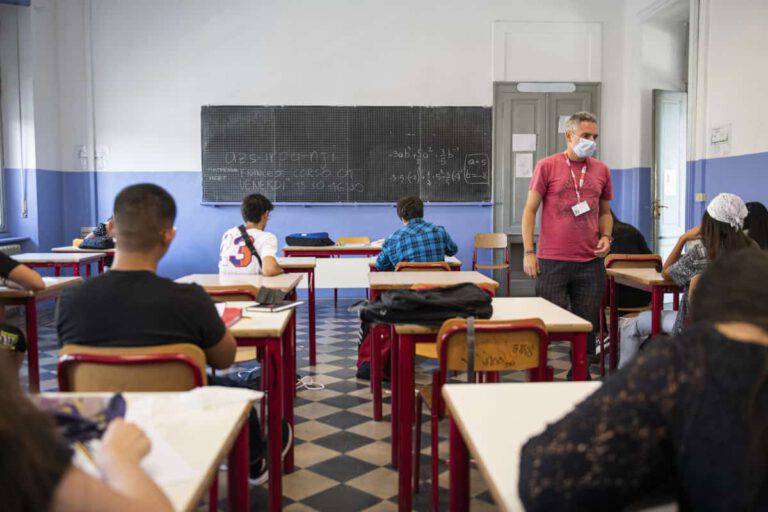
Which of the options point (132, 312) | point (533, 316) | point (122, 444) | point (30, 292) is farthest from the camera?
point (30, 292)

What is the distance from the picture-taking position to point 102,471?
92 cm

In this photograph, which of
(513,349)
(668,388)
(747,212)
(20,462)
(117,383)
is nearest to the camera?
(20,462)

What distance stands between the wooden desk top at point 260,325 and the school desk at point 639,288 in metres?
2.12

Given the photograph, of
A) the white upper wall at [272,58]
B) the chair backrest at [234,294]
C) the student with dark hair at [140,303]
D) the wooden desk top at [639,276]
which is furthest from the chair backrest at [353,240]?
the student with dark hair at [140,303]

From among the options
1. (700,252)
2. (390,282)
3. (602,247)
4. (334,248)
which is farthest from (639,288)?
(334,248)

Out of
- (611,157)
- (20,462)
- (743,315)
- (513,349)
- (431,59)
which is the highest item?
(431,59)

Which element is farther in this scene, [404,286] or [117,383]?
[404,286]

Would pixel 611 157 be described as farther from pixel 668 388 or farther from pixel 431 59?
pixel 668 388

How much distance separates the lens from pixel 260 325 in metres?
2.41

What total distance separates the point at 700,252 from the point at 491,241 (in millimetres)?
4146

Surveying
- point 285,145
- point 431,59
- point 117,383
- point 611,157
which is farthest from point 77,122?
point 117,383

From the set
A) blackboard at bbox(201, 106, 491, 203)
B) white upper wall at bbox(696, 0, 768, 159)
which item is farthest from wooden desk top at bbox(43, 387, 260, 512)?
blackboard at bbox(201, 106, 491, 203)

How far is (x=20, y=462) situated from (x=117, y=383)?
1076 millimetres

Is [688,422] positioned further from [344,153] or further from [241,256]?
[344,153]
